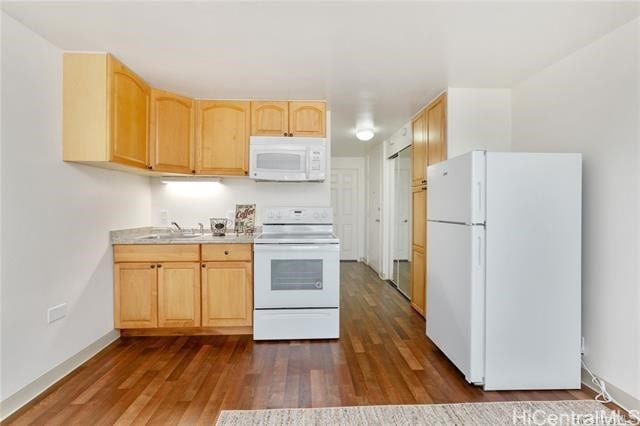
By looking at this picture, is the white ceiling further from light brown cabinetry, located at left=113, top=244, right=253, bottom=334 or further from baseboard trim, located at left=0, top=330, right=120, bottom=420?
baseboard trim, located at left=0, top=330, right=120, bottom=420

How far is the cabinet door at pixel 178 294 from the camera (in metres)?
2.93

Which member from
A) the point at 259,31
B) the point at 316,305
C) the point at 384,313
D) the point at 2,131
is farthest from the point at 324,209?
the point at 2,131

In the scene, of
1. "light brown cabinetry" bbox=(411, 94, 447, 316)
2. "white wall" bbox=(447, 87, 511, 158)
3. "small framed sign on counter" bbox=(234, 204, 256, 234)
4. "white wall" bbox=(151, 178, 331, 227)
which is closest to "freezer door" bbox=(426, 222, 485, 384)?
"light brown cabinetry" bbox=(411, 94, 447, 316)

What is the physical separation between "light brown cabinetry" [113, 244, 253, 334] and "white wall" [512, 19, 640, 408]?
2544 mm

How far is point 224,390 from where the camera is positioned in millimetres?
2115

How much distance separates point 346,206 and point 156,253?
461 centimetres

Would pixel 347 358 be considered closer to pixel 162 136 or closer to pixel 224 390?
pixel 224 390

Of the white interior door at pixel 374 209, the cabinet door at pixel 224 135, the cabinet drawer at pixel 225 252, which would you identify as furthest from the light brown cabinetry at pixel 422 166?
the cabinet door at pixel 224 135

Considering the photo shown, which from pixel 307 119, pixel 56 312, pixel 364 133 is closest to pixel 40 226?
pixel 56 312

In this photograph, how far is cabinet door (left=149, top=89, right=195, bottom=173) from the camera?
299 cm

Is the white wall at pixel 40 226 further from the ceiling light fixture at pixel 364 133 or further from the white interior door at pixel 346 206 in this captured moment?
the white interior door at pixel 346 206

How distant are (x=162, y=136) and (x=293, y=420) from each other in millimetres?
2542

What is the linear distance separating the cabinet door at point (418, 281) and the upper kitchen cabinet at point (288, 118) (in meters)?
1.68

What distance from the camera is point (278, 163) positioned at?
318cm
